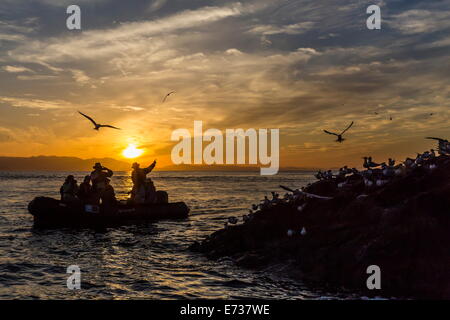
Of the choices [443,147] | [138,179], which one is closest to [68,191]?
[138,179]

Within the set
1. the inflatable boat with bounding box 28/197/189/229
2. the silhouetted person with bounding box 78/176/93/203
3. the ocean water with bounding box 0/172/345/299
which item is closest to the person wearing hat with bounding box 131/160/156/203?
the inflatable boat with bounding box 28/197/189/229

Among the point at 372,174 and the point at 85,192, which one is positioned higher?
the point at 372,174

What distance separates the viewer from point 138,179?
26641 millimetres

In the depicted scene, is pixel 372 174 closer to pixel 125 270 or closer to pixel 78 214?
pixel 125 270

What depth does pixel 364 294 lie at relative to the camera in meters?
10.6

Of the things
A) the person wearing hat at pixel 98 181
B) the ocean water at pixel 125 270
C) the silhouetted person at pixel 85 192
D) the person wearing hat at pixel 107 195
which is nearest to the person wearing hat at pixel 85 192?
the silhouetted person at pixel 85 192

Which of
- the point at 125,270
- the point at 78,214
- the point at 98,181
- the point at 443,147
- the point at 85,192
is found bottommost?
the point at 125,270

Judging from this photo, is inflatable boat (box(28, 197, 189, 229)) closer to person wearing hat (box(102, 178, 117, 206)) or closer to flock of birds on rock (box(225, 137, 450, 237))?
person wearing hat (box(102, 178, 117, 206))

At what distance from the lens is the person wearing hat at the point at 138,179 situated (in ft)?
86.4

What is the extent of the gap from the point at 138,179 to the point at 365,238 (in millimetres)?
17719

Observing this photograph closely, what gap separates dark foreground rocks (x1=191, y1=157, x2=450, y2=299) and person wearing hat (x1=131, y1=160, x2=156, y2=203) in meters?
11.3

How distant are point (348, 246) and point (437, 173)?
433 cm

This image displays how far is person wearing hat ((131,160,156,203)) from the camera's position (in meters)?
26.3

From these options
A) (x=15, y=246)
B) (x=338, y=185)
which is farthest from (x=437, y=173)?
(x=15, y=246)
